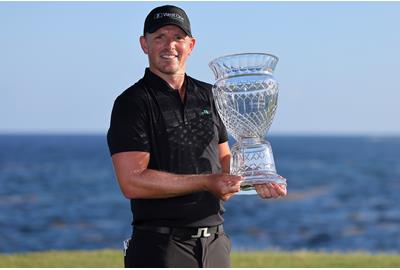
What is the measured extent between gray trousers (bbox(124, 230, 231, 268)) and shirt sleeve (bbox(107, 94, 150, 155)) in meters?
0.51

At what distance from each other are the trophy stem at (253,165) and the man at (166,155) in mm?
61

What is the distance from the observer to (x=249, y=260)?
A: 1066 cm

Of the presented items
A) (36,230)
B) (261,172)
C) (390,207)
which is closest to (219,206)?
(261,172)

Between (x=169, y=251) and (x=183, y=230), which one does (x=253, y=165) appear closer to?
(x=183, y=230)

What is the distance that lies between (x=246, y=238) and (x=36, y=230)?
9.05 metres

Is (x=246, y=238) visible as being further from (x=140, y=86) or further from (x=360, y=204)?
(x=140, y=86)

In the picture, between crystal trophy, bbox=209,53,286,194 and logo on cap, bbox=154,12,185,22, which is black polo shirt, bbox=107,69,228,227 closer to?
crystal trophy, bbox=209,53,286,194

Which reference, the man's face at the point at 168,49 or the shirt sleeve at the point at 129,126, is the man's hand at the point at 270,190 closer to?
the shirt sleeve at the point at 129,126

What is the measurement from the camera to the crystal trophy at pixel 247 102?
14.9 feet

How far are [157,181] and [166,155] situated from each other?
26 cm

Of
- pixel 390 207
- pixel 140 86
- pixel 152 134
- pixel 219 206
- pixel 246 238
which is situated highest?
pixel 390 207

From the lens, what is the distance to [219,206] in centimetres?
456

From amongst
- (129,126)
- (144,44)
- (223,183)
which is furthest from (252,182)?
(144,44)

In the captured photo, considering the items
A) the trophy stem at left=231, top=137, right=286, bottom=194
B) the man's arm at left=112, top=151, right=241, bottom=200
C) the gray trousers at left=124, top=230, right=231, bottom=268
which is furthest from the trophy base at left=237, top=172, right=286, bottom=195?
the gray trousers at left=124, top=230, right=231, bottom=268
